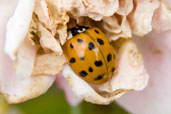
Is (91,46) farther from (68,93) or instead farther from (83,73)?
(68,93)

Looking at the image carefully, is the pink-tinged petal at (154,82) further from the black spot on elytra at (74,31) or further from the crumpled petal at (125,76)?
the black spot on elytra at (74,31)

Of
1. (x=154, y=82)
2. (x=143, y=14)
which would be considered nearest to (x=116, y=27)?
(x=143, y=14)

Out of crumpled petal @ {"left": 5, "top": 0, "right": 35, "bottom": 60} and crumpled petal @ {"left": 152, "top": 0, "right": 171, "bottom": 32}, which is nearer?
crumpled petal @ {"left": 5, "top": 0, "right": 35, "bottom": 60}

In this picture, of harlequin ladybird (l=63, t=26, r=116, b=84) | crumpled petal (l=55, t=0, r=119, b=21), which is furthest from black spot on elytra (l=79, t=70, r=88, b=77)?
crumpled petal (l=55, t=0, r=119, b=21)

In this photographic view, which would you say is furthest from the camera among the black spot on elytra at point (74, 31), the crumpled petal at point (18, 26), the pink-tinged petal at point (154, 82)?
the pink-tinged petal at point (154, 82)

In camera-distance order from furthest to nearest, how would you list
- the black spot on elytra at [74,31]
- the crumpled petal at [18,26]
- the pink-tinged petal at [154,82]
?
the pink-tinged petal at [154,82] → the black spot on elytra at [74,31] → the crumpled petal at [18,26]

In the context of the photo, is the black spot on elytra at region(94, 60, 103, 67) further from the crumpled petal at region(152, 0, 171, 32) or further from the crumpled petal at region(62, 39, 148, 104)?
the crumpled petal at region(152, 0, 171, 32)

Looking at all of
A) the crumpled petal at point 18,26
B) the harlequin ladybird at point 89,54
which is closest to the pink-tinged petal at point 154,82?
the harlequin ladybird at point 89,54

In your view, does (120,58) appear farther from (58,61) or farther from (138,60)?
(58,61)
